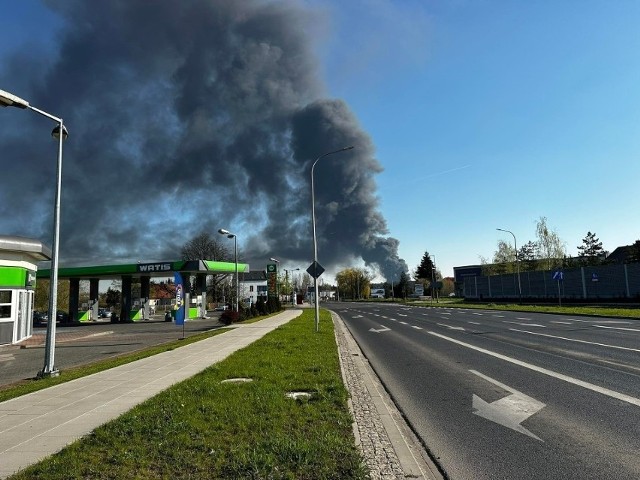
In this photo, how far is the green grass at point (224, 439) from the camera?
4363 millimetres

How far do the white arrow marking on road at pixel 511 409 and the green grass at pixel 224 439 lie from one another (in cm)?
216

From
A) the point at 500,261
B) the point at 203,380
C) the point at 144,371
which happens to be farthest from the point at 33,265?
the point at 500,261

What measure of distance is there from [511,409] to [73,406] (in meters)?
6.91

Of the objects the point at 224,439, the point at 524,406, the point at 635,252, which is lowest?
the point at 524,406

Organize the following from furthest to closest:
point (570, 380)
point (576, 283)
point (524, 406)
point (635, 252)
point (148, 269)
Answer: point (635, 252)
point (576, 283)
point (148, 269)
point (570, 380)
point (524, 406)

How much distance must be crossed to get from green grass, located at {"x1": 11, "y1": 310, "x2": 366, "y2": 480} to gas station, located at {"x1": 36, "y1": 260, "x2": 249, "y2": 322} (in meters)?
35.2

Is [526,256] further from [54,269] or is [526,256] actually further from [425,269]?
[54,269]

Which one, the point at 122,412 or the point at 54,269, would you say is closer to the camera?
the point at 122,412

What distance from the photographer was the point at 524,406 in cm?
745

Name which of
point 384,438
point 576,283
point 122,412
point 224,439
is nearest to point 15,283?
point 122,412

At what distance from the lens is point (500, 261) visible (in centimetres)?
9200

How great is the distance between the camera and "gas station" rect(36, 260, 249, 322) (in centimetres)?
4319

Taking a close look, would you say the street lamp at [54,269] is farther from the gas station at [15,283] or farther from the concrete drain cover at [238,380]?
the gas station at [15,283]

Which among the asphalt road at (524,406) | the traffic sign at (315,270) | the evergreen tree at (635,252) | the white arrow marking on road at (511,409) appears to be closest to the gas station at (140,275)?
the traffic sign at (315,270)
